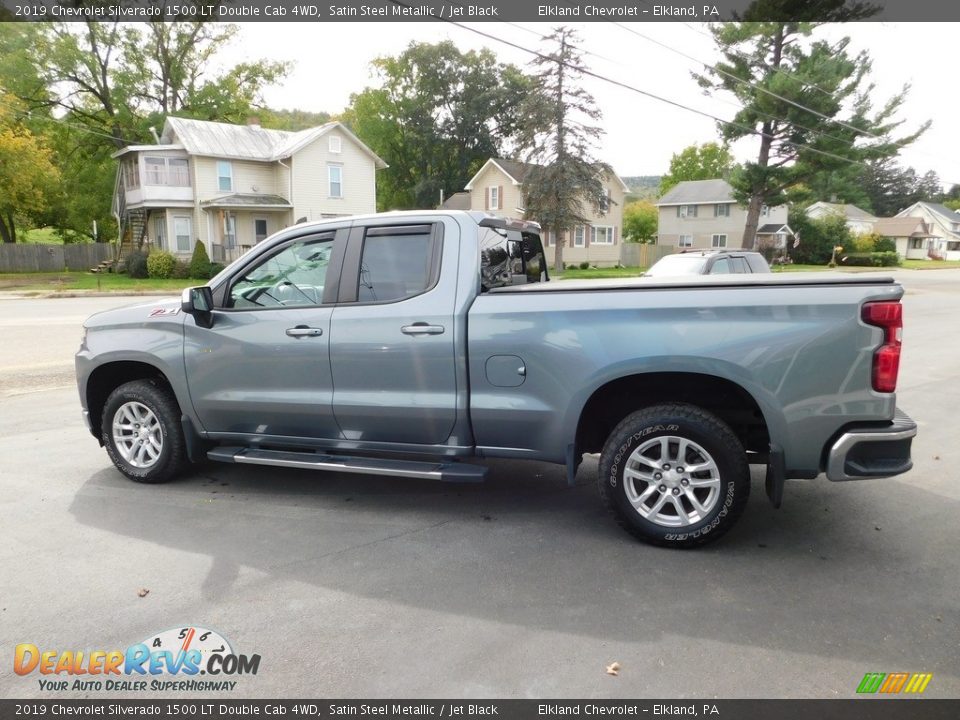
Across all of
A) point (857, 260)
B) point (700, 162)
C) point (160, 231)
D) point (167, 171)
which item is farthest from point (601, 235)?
point (700, 162)

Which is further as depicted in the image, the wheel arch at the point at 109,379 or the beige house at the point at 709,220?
the beige house at the point at 709,220

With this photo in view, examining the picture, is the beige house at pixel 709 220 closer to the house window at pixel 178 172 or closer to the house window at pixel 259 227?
the house window at pixel 259 227

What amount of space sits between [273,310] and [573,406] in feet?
7.48

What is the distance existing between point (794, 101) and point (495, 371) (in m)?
31.9

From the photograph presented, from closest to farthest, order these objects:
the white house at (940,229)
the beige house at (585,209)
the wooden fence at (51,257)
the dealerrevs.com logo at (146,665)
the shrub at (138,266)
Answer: the dealerrevs.com logo at (146,665), the shrub at (138,266), the wooden fence at (51,257), the beige house at (585,209), the white house at (940,229)

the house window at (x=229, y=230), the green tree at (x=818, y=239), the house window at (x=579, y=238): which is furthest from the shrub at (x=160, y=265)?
the green tree at (x=818, y=239)

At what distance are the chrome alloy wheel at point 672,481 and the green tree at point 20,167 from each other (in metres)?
38.7

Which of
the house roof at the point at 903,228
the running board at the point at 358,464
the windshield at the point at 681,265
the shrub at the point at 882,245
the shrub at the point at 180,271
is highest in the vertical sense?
the house roof at the point at 903,228

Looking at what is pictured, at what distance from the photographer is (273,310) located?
496cm

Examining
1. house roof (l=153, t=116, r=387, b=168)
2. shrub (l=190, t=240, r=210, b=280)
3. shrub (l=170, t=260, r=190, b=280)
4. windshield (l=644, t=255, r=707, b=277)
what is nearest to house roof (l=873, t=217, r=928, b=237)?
house roof (l=153, t=116, r=387, b=168)

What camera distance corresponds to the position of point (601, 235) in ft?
160

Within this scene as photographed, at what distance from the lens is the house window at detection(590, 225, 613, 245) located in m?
48.2

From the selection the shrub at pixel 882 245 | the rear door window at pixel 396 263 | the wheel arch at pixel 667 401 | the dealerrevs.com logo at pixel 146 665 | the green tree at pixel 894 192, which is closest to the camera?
the dealerrevs.com logo at pixel 146 665
